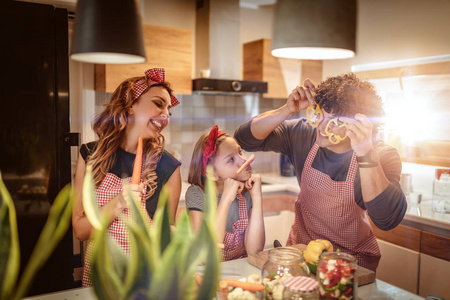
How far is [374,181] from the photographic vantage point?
1.48 metres

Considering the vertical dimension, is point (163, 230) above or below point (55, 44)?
below

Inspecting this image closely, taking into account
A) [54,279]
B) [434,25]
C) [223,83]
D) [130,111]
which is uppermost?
[434,25]

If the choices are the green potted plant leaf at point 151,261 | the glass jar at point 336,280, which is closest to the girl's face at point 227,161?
the glass jar at point 336,280

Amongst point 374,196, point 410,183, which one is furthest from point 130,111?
point 410,183

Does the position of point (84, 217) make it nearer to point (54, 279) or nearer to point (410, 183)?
point (54, 279)

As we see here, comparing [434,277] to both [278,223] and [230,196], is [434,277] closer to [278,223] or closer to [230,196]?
[278,223]

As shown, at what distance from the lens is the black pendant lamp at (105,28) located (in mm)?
992

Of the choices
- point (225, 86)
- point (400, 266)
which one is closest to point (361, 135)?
point (400, 266)

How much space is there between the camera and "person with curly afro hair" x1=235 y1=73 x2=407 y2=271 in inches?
65.8

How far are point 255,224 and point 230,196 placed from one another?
6.0 inches

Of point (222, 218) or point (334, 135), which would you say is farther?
point (334, 135)

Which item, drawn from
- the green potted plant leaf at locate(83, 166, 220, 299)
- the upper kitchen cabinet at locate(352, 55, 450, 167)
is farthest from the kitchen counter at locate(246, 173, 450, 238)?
the green potted plant leaf at locate(83, 166, 220, 299)

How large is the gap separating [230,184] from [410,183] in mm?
1834

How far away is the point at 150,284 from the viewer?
745mm
